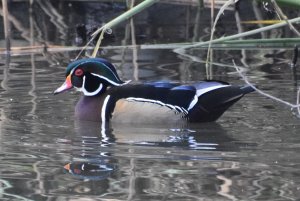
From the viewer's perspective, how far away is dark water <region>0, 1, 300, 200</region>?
5.11 m

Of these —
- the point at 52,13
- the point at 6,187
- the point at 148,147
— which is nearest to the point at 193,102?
the point at 148,147

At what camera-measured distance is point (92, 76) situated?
7742 mm

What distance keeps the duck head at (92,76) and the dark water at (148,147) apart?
269mm

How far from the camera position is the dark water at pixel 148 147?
201 inches

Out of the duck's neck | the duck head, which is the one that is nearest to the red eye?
the duck head

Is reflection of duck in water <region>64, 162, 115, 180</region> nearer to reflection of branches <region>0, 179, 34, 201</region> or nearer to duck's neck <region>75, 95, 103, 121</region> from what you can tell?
reflection of branches <region>0, 179, 34, 201</region>

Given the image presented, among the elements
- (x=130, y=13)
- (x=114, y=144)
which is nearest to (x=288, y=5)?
(x=130, y=13)

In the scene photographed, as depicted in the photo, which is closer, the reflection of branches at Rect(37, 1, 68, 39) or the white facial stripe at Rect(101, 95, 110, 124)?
the white facial stripe at Rect(101, 95, 110, 124)

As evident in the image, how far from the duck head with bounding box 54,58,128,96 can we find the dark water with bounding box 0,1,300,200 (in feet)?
0.88

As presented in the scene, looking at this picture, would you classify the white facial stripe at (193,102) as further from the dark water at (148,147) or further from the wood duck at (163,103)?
the dark water at (148,147)

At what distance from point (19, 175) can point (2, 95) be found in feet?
9.69

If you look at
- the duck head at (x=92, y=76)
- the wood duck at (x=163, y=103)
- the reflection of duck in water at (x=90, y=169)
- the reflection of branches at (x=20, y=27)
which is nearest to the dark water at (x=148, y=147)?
the reflection of duck in water at (x=90, y=169)

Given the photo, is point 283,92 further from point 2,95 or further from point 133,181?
point 133,181

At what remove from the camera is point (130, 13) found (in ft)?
20.8
